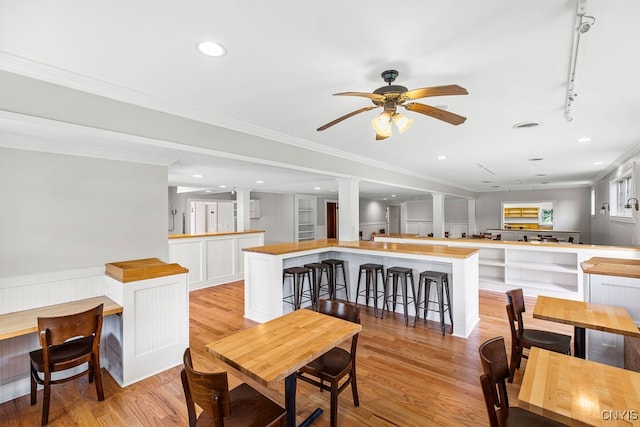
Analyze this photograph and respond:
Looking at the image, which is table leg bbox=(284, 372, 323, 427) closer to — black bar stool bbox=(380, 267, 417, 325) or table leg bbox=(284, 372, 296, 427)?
table leg bbox=(284, 372, 296, 427)

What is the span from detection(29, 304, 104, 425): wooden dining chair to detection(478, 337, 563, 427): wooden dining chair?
267 cm

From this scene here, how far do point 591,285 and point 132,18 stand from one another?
149 inches

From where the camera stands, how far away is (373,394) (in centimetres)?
232

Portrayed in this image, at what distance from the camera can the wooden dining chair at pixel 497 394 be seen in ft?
4.36

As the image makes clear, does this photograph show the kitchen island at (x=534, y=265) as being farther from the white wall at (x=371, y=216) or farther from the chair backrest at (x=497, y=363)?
the white wall at (x=371, y=216)

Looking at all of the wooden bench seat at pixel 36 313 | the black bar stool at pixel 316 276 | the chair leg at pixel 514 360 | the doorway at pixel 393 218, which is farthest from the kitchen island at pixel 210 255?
the doorway at pixel 393 218

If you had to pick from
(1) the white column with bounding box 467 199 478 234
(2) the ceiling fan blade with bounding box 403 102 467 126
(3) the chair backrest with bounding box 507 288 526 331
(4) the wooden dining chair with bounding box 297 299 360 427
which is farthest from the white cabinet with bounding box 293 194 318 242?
(2) the ceiling fan blade with bounding box 403 102 467 126

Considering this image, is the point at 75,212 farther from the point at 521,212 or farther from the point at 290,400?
the point at 521,212

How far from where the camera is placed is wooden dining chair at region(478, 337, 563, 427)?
133cm

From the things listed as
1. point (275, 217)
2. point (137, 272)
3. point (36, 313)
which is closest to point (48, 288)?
point (36, 313)

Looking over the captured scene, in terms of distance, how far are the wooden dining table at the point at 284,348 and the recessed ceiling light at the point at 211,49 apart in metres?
1.75

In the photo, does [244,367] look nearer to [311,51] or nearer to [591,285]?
[311,51]

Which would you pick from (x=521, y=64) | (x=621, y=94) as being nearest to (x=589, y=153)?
(x=621, y=94)

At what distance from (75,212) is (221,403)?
2.83 meters
